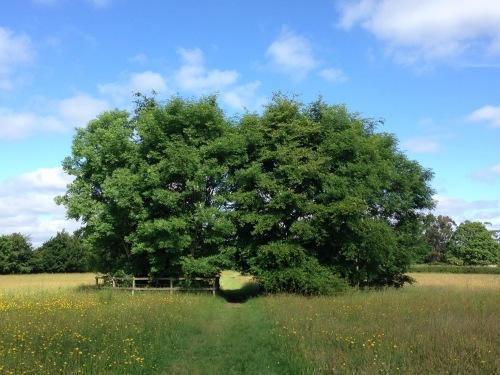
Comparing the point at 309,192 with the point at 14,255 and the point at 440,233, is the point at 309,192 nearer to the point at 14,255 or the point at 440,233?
the point at 14,255

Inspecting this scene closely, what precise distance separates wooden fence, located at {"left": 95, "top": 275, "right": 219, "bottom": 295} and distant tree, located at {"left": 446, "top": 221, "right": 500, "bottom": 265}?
8946 cm

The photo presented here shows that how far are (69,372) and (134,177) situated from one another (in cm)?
1961

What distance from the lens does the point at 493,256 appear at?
320 ft

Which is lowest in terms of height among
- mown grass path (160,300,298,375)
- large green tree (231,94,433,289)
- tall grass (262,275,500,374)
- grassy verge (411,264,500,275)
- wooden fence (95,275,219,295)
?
grassy verge (411,264,500,275)

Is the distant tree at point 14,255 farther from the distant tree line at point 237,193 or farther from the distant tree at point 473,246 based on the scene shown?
the distant tree at point 473,246

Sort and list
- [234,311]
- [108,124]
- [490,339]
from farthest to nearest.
Answer: [108,124] < [234,311] < [490,339]

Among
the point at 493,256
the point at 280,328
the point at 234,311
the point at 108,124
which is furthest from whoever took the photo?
the point at 493,256

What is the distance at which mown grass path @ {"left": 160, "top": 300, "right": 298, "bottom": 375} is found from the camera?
9.45m

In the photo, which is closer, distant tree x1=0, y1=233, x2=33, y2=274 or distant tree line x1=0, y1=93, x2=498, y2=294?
distant tree line x1=0, y1=93, x2=498, y2=294

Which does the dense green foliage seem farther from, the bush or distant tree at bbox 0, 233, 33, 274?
distant tree at bbox 0, 233, 33, 274

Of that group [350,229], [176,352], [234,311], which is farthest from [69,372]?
[350,229]

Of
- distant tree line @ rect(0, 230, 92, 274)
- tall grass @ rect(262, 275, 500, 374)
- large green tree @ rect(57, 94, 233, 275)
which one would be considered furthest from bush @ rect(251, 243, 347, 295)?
distant tree line @ rect(0, 230, 92, 274)

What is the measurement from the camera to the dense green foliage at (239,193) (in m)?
25.4

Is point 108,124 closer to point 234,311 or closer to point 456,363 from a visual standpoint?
point 234,311
